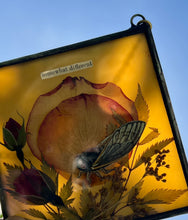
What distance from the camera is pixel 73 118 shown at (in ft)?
9.95

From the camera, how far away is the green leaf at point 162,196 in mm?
2883

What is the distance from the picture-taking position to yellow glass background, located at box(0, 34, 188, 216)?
3.02m

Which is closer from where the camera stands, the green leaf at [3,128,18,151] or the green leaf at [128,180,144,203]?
the green leaf at [128,180,144,203]

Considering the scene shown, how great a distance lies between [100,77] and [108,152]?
77 cm

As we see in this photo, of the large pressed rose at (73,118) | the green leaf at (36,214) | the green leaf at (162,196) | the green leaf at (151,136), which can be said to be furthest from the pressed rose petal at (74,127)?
the green leaf at (162,196)

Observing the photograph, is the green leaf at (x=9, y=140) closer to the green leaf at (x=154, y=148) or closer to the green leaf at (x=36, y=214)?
the green leaf at (x=36, y=214)

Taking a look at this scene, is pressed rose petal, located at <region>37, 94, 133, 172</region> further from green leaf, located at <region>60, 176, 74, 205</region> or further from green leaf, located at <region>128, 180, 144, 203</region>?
green leaf, located at <region>128, 180, 144, 203</region>

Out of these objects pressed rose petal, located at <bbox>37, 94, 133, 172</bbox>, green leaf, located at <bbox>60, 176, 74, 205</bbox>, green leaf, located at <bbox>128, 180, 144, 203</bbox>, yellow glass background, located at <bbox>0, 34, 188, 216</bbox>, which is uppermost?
yellow glass background, located at <bbox>0, 34, 188, 216</bbox>

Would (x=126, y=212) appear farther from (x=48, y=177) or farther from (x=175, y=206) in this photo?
(x=48, y=177)

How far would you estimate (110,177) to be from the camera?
2.95 m

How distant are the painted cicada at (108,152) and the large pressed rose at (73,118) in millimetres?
51

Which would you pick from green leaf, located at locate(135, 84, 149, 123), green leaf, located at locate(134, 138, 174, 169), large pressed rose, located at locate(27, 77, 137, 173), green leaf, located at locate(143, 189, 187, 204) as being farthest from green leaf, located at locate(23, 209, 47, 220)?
green leaf, located at locate(135, 84, 149, 123)

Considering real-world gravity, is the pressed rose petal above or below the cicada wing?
above

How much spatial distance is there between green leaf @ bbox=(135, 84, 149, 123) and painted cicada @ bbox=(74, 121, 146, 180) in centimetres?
17
